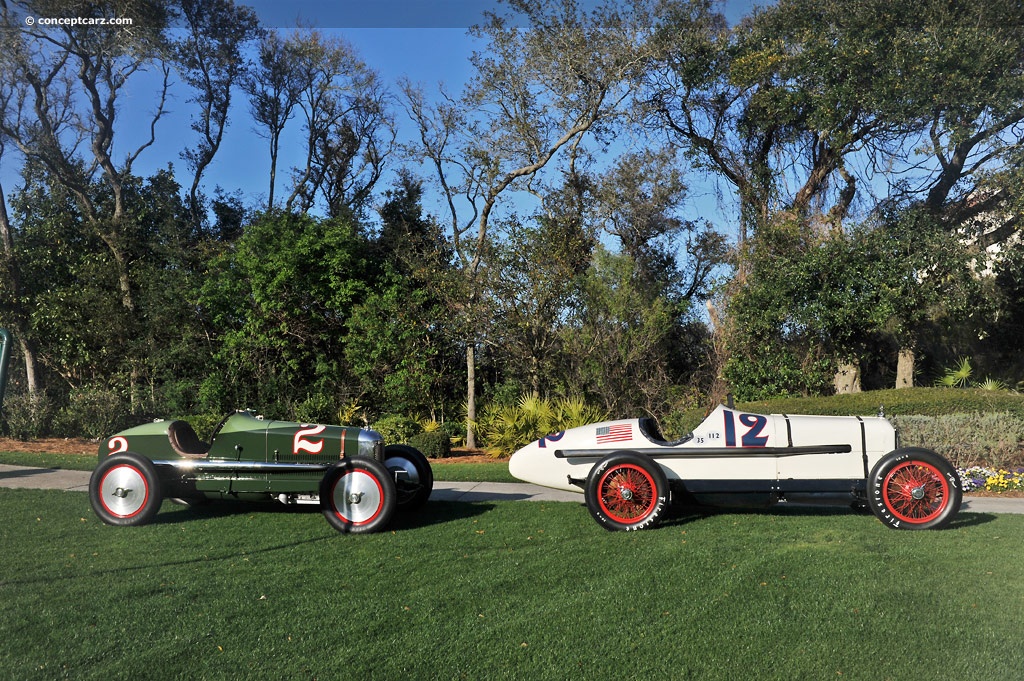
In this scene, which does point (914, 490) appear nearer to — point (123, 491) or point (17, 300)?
point (123, 491)

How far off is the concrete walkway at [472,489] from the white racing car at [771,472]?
63.5 inches

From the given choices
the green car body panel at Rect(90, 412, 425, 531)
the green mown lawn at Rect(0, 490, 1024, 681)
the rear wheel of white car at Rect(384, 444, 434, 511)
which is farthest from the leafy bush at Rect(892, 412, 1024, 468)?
the green car body panel at Rect(90, 412, 425, 531)

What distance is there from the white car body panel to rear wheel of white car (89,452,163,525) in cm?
401

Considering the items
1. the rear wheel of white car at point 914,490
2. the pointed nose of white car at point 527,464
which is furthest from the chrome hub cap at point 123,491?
the rear wheel of white car at point 914,490

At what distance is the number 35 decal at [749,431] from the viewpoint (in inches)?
277

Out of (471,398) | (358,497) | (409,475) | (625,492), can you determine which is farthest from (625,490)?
(471,398)

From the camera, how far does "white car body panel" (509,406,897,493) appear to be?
6957 millimetres

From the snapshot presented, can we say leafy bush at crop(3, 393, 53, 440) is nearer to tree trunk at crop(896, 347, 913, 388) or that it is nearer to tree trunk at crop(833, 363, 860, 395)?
tree trunk at crop(833, 363, 860, 395)

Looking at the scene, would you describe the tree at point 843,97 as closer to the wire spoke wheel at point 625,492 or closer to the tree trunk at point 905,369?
the tree trunk at point 905,369

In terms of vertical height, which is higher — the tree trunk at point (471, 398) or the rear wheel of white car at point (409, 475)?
the tree trunk at point (471, 398)

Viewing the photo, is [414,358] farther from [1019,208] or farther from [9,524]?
[1019,208]

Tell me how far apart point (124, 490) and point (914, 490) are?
716 centimetres

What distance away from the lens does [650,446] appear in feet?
23.8

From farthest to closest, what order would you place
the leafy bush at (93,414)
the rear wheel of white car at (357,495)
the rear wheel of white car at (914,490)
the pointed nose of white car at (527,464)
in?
the leafy bush at (93,414) < the pointed nose of white car at (527,464) < the rear wheel of white car at (357,495) < the rear wheel of white car at (914,490)
